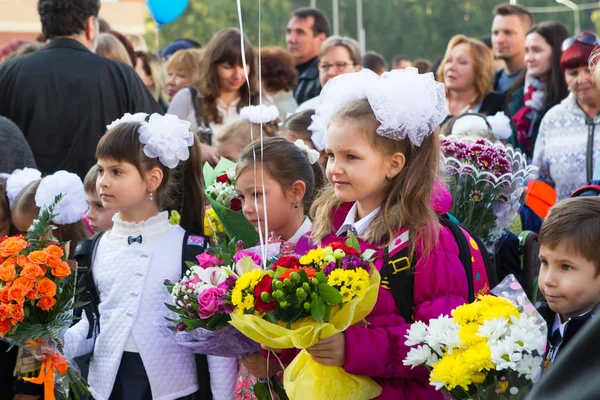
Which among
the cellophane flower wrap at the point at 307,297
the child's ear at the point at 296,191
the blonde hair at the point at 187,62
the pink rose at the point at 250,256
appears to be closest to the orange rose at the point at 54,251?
the pink rose at the point at 250,256

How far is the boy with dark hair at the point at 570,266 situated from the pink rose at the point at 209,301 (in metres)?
1.22

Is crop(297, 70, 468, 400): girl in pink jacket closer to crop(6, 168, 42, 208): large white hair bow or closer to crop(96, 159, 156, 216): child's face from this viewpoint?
crop(96, 159, 156, 216): child's face

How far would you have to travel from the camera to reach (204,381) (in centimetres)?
406

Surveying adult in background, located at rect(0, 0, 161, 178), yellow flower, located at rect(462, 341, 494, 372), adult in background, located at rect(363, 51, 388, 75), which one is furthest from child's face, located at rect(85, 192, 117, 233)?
adult in background, located at rect(363, 51, 388, 75)

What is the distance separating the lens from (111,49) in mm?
7789

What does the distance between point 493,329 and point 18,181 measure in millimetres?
3208

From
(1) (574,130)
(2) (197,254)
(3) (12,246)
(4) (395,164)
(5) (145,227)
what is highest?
(4) (395,164)

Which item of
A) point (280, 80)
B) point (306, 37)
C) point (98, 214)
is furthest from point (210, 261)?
point (306, 37)

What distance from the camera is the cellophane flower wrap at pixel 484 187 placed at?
4.37 m

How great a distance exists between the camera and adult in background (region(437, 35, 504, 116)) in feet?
23.5

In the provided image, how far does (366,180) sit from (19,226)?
2.46 meters

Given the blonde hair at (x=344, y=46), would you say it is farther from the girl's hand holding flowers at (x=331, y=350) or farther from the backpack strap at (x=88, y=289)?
the girl's hand holding flowers at (x=331, y=350)

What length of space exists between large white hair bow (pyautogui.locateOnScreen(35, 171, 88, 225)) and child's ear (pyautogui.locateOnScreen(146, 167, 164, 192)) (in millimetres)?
523

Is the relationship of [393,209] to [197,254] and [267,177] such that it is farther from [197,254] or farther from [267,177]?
[197,254]
